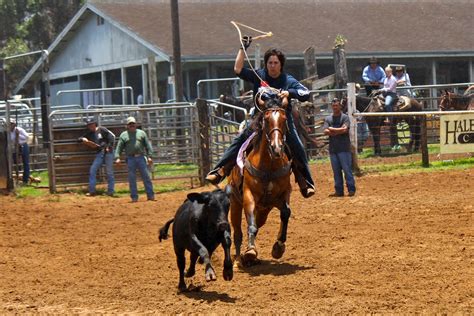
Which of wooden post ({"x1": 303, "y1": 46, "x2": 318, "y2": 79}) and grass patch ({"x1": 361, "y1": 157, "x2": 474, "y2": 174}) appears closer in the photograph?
grass patch ({"x1": 361, "y1": 157, "x2": 474, "y2": 174})

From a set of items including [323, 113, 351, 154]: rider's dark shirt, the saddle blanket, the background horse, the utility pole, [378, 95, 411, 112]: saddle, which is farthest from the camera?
the utility pole

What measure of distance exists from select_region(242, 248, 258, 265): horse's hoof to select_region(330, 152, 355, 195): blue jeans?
752 cm

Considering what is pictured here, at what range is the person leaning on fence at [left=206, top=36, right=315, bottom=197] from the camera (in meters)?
11.2

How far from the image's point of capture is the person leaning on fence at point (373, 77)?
1051 inches

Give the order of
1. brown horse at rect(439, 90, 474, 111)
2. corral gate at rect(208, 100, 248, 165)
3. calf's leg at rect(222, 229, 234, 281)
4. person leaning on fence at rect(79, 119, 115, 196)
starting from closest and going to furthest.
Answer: calf's leg at rect(222, 229, 234, 281), person leaning on fence at rect(79, 119, 115, 196), corral gate at rect(208, 100, 248, 165), brown horse at rect(439, 90, 474, 111)

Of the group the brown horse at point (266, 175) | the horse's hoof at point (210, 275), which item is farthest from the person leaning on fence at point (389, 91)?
the horse's hoof at point (210, 275)

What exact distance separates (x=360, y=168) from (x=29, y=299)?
13745 mm

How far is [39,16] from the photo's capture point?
180ft

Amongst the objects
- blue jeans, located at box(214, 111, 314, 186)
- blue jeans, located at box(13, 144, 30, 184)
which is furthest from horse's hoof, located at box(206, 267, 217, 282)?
blue jeans, located at box(13, 144, 30, 184)

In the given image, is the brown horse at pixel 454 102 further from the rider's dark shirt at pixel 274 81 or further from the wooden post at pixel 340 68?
the rider's dark shirt at pixel 274 81

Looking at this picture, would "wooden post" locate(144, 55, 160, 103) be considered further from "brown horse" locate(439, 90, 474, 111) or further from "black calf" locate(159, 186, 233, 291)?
"black calf" locate(159, 186, 233, 291)

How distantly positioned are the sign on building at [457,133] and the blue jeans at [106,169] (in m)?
7.40

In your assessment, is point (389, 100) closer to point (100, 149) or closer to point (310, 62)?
point (310, 62)

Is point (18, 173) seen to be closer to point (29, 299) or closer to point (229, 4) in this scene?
point (29, 299)
